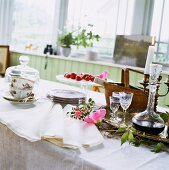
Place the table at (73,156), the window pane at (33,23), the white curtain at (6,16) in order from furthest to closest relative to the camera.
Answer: the white curtain at (6,16) < the window pane at (33,23) < the table at (73,156)

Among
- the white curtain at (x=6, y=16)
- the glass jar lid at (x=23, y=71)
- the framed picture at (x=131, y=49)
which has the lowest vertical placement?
the glass jar lid at (x=23, y=71)

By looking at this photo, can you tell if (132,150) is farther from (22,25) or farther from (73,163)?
(22,25)

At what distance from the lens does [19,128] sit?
0.89 metres

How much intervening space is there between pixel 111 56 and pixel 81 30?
52 cm

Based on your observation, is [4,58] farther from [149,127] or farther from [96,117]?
[149,127]

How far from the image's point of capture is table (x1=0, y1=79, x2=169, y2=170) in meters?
0.72

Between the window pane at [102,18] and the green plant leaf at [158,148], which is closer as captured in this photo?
the green plant leaf at [158,148]

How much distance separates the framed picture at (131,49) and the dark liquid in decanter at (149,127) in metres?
1.93

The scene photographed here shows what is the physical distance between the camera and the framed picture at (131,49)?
279cm

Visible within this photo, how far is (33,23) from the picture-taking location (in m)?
4.02

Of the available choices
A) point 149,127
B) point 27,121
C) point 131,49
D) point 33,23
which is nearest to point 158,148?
point 149,127

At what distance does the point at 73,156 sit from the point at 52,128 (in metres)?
0.14

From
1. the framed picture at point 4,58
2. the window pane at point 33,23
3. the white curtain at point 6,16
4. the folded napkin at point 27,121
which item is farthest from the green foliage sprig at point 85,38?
the folded napkin at point 27,121

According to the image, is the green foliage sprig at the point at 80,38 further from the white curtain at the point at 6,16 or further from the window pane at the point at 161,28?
the white curtain at the point at 6,16
